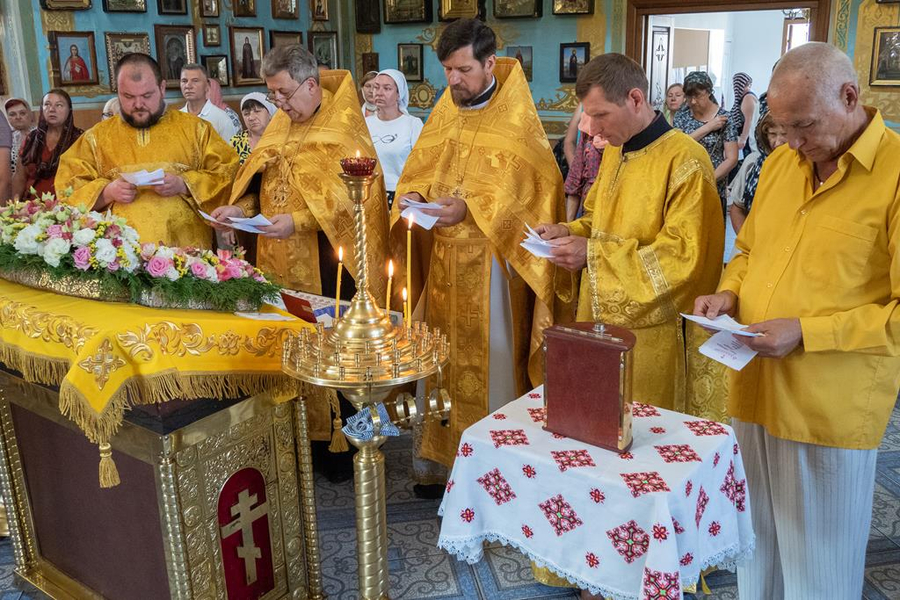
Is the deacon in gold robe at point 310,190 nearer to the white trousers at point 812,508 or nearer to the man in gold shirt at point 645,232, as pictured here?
the man in gold shirt at point 645,232

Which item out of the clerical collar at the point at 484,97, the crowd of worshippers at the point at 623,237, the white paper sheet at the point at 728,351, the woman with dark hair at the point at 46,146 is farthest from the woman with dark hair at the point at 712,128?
the woman with dark hair at the point at 46,146

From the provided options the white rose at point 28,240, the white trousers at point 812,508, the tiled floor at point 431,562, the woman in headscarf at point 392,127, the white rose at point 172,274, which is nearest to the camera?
the white trousers at point 812,508

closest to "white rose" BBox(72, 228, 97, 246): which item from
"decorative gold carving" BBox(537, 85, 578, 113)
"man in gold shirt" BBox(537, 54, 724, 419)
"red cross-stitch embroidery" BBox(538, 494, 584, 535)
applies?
"man in gold shirt" BBox(537, 54, 724, 419)

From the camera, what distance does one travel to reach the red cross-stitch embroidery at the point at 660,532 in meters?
1.72

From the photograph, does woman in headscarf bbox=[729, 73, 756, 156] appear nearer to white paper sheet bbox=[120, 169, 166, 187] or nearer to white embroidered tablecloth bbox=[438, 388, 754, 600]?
white paper sheet bbox=[120, 169, 166, 187]

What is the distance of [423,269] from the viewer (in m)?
4.00

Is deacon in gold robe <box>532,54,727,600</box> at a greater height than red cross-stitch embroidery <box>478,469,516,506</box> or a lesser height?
greater

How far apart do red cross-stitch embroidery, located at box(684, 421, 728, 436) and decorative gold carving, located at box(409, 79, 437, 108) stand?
8824 mm

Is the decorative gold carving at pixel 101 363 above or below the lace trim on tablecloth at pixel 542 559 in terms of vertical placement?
above

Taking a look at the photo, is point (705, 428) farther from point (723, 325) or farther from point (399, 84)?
point (399, 84)

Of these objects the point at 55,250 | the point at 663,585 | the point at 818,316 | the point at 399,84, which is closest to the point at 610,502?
the point at 663,585

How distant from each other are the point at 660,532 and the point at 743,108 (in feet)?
21.2

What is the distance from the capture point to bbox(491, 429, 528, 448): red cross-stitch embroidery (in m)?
1.99

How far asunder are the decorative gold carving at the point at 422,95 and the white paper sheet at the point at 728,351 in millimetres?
8575
